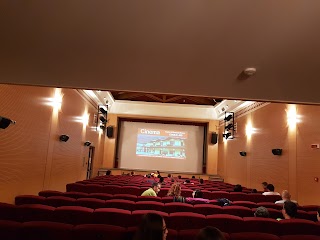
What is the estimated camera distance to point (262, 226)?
12.6 ft

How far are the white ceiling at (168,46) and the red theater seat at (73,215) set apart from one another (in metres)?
1.74

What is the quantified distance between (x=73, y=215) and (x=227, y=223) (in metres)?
2.14

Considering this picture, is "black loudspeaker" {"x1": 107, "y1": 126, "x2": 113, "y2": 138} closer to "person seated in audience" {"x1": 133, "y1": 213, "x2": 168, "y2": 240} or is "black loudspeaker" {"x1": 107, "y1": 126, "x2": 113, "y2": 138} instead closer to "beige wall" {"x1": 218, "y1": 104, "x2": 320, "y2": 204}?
"beige wall" {"x1": 218, "y1": 104, "x2": 320, "y2": 204}

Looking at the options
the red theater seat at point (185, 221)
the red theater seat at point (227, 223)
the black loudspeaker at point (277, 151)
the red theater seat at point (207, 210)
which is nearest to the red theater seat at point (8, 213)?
the red theater seat at point (185, 221)

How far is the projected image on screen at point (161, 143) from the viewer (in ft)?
59.6

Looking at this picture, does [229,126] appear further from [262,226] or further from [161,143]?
[262,226]

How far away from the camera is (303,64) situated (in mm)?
3475

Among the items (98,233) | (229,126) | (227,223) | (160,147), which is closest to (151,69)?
(98,233)

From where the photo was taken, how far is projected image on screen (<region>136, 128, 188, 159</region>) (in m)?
18.2

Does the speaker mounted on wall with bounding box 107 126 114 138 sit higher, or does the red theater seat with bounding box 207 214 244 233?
the speaker mounted on wall with bounding box 107 126 114 138

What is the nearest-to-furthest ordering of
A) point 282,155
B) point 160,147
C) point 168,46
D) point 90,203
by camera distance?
point 168,46
point 90,203
point 282,155
point 160,147

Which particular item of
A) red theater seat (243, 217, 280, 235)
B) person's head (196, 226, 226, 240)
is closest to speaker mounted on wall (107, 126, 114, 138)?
red theater seat (243, 217, 280, 235)

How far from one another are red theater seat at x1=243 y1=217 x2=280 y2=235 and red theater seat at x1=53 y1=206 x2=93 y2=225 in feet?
7.07

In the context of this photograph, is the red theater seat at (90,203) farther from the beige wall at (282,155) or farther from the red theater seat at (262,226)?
the beige wall at (282,155)
